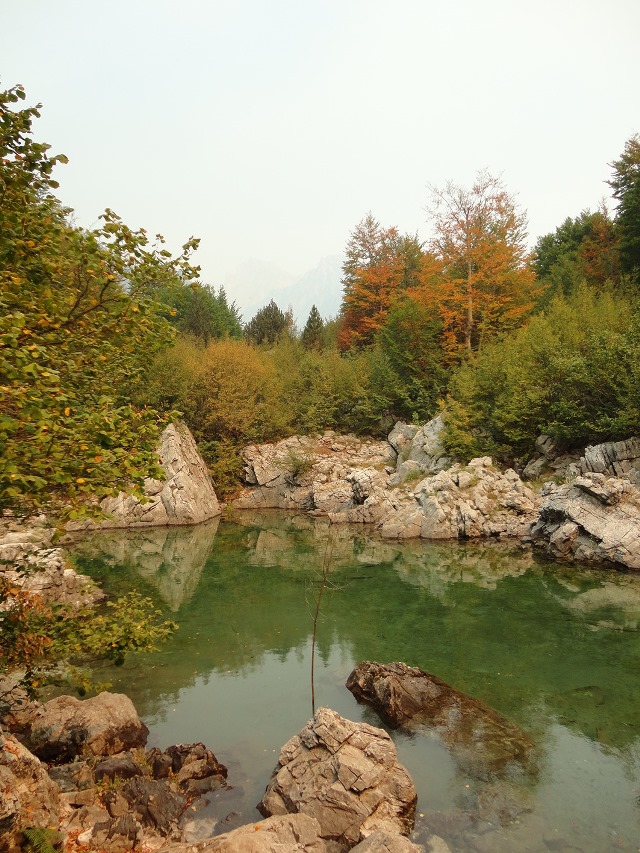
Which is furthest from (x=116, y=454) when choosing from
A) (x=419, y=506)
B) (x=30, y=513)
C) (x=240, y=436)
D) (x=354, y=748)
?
(x=240, y=436)

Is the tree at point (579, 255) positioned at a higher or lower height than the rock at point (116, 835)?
higher

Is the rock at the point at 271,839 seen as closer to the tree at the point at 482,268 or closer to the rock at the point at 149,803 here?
→ the rock at the point at 149,803

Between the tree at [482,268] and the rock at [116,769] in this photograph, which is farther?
the tree at [482,268]

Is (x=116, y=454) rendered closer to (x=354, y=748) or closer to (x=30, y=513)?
(x=30, y=513)

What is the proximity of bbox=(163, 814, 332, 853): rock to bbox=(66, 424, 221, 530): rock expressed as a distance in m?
26.3

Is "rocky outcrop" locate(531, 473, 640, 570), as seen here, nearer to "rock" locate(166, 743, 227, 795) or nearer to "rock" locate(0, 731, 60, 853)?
"rock" locate(166, 743, 227, 795)

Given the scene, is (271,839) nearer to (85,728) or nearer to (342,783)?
(342,783)

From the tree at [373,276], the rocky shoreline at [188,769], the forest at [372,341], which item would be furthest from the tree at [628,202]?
the rocky shoreline at [188,769]

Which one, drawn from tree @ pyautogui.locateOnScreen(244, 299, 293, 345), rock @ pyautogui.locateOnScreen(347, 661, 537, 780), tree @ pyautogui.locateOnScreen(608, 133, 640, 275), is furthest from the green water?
tree @ pyautogui.locateOnScreen(244, 299, 293, 345)

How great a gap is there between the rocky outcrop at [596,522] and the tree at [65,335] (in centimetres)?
2074

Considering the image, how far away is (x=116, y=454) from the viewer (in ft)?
19.5

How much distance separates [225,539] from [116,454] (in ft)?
84.7

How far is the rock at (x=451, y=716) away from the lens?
9.50 metres

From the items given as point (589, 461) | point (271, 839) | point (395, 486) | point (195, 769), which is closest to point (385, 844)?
point (271, 839)
